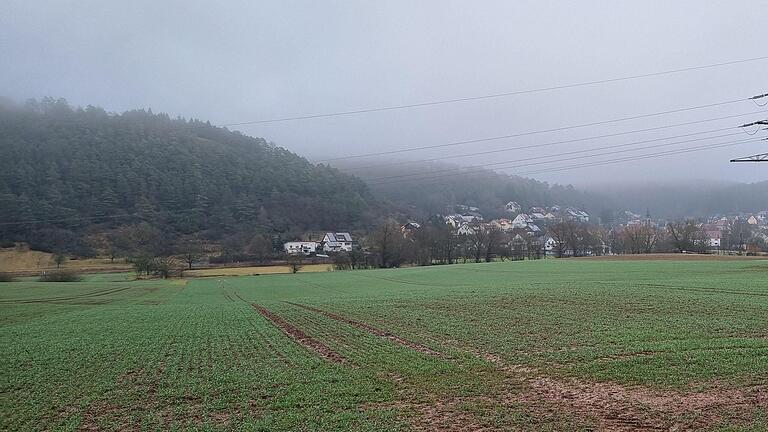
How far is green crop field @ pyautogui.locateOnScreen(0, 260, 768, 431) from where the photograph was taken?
12.1 meters

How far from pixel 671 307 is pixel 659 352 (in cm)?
1209

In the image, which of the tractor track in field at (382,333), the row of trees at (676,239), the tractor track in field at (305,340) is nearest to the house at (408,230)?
the row of trees at (676,239)

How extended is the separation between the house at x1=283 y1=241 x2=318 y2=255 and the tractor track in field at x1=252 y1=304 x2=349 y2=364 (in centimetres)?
8448

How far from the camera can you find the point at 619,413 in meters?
11.8

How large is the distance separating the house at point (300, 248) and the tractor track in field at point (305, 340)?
277ft

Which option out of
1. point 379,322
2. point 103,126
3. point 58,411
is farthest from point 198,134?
point 58,411

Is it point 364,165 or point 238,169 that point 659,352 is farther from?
point 238,169

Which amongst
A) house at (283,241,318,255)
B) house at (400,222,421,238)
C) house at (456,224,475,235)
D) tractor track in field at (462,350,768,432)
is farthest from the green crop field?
house at (456,224,475,235)

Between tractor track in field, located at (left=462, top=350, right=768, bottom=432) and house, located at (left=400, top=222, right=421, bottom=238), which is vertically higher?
house, located at (left=400, top=222, right=421, bottom=238)

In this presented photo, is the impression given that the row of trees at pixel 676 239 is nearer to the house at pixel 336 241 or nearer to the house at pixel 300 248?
the house at pixel 336 241

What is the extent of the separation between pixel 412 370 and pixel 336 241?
120228 mm

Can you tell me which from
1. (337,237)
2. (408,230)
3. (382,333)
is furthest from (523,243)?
(382,333)

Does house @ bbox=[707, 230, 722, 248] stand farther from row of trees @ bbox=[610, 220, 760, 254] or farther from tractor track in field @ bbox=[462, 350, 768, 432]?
tractor track in field @ bbox=[462, 350, 768, 432]

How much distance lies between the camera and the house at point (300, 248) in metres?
119
